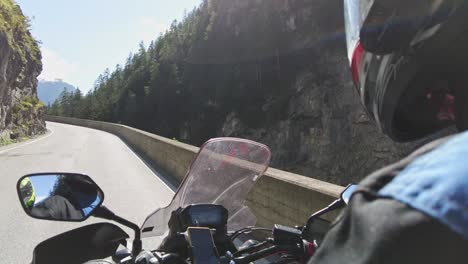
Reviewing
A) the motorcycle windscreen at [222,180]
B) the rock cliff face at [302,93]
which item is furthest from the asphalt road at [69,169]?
the rock cliff face at [302,93]

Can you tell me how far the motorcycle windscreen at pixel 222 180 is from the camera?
2170 mm

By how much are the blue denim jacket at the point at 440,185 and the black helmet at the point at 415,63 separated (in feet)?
1.08

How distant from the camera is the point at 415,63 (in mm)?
921

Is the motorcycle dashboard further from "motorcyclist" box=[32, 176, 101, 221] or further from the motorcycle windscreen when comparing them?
"motorcyclist" box=[32, 176, 101, 221]

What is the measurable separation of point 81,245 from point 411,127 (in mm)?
1541

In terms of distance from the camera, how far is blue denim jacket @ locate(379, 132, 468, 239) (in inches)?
17.0

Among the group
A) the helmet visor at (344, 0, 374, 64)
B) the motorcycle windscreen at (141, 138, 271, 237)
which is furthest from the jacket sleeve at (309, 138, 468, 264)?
the motorcycle windscreen at (141, 138, 271, 237)

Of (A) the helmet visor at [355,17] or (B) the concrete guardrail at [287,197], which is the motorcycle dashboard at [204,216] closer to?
(A) the helmet visor at [355,17]

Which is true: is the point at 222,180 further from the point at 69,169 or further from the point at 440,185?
the point at 69,169

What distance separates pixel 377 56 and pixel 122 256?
1396mm

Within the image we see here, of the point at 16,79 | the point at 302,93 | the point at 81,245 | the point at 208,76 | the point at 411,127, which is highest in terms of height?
the point at 16,79

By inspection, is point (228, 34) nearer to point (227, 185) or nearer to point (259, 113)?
point (259, 113)

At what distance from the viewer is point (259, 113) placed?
52.7 metres

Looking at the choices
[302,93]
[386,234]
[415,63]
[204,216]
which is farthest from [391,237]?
[302,93]
